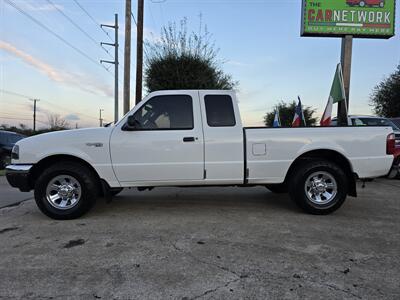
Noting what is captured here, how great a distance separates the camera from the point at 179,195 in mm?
7352

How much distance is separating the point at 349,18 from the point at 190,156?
11646 mm

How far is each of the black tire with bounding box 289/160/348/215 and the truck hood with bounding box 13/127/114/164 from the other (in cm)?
308

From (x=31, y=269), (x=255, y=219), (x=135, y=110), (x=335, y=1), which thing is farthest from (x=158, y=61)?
(x=31, y=269)

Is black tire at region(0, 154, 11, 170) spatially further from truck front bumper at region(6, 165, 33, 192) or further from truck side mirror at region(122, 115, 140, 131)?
truck side mirror at region(122, 115, 140, 131)

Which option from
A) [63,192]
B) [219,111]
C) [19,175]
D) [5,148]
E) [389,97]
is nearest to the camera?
[19,175]

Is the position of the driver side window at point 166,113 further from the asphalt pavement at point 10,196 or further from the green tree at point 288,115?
the green tree at point 288,115

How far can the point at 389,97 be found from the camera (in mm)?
29141

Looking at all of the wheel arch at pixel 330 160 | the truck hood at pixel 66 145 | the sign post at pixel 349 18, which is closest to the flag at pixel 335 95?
the wheel arch at pixel 330 160

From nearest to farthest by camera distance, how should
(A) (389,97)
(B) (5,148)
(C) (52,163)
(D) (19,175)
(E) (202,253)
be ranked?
(E) (202,253) → (D) (19,175) → (C) (52,163) → (B) (5,148) → (A) (389,97)

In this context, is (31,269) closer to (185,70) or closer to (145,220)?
(145,220)

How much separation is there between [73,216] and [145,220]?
1134 millimetres

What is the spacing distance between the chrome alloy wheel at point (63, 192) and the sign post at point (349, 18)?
11.9 metres

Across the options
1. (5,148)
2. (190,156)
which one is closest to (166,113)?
(190,156)

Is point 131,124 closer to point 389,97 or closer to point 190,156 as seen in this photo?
point 190,156
